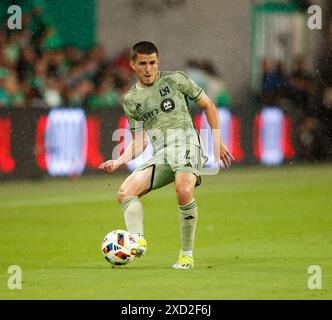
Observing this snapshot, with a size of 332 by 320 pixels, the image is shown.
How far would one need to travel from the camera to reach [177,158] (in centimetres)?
1080

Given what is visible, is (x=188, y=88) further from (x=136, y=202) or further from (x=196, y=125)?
(x=196, y=125)

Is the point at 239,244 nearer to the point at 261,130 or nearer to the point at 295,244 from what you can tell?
the point at 295,244

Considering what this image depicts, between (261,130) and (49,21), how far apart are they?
4.00 metres

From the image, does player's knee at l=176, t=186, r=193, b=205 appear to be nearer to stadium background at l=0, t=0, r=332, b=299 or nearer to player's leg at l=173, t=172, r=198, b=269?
player's leg at l=173, t=172, r=198, b=269

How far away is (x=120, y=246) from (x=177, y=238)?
120 inches

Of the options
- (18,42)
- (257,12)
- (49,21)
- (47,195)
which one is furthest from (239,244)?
(257,12)

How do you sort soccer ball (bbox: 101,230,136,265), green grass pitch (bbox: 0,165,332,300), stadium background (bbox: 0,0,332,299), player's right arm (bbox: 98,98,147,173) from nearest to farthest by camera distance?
1. green grass pitch (bbox: 0,165,332,300)
2. soccer ball (bbox: 101,230,136,265)
3. player's right arm (bbox: 98,98,147,173)
4. stadium background (bbox: 0,0,332,299)

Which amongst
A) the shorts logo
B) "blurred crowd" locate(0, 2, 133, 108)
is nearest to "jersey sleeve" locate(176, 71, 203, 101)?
the shorts logo

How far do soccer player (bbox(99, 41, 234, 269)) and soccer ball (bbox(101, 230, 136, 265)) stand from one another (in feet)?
0.38

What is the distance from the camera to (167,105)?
10945mm

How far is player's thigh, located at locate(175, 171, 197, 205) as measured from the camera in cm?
1062

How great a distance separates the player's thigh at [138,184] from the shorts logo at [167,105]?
0.50m

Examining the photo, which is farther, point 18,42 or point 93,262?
point 18,42

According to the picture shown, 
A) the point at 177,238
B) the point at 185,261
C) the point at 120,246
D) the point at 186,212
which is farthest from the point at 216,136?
the point at 177,238
